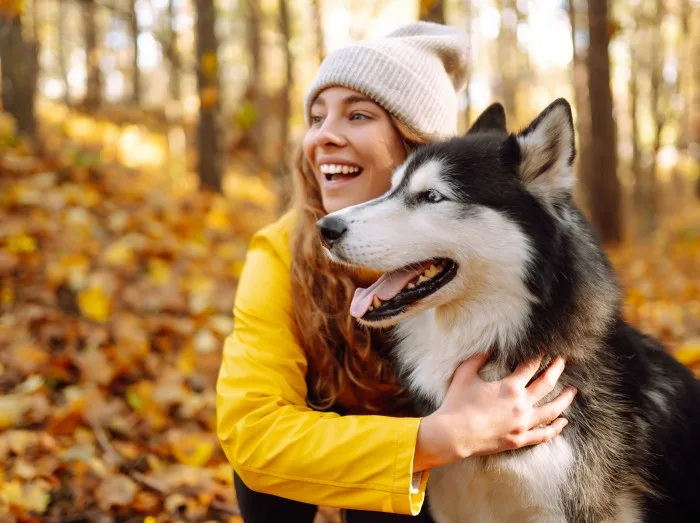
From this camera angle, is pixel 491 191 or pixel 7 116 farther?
pixel 7 116

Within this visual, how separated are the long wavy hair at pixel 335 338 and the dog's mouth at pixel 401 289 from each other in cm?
29

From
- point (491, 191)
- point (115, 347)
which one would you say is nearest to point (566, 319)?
point (491, 191)

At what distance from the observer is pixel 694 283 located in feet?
21.0

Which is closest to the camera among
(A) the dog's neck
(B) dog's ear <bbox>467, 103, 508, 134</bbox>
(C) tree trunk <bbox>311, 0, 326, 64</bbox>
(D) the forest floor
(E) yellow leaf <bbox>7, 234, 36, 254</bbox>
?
(A) the dog's neck

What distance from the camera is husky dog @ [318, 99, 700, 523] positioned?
179 cm

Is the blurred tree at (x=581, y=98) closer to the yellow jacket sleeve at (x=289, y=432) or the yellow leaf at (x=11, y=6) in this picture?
the yellow leaf at (x=11, y=6)

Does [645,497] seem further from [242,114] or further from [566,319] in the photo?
[242,114]

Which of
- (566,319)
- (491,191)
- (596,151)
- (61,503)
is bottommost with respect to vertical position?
(61,503)

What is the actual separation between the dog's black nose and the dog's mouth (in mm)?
219

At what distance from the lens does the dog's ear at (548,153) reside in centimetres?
176

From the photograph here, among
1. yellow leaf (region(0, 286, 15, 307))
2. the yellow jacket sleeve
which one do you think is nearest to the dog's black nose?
the yellow jacket sleeve

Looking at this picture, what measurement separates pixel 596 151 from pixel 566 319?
25.2 ft

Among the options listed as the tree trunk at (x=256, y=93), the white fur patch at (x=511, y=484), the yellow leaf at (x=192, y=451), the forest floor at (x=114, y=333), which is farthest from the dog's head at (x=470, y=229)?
the tree trunk at (x=256, y=93)

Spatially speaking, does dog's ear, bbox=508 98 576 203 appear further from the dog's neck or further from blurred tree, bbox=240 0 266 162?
blurred tree, bbox=240 0 266 162
